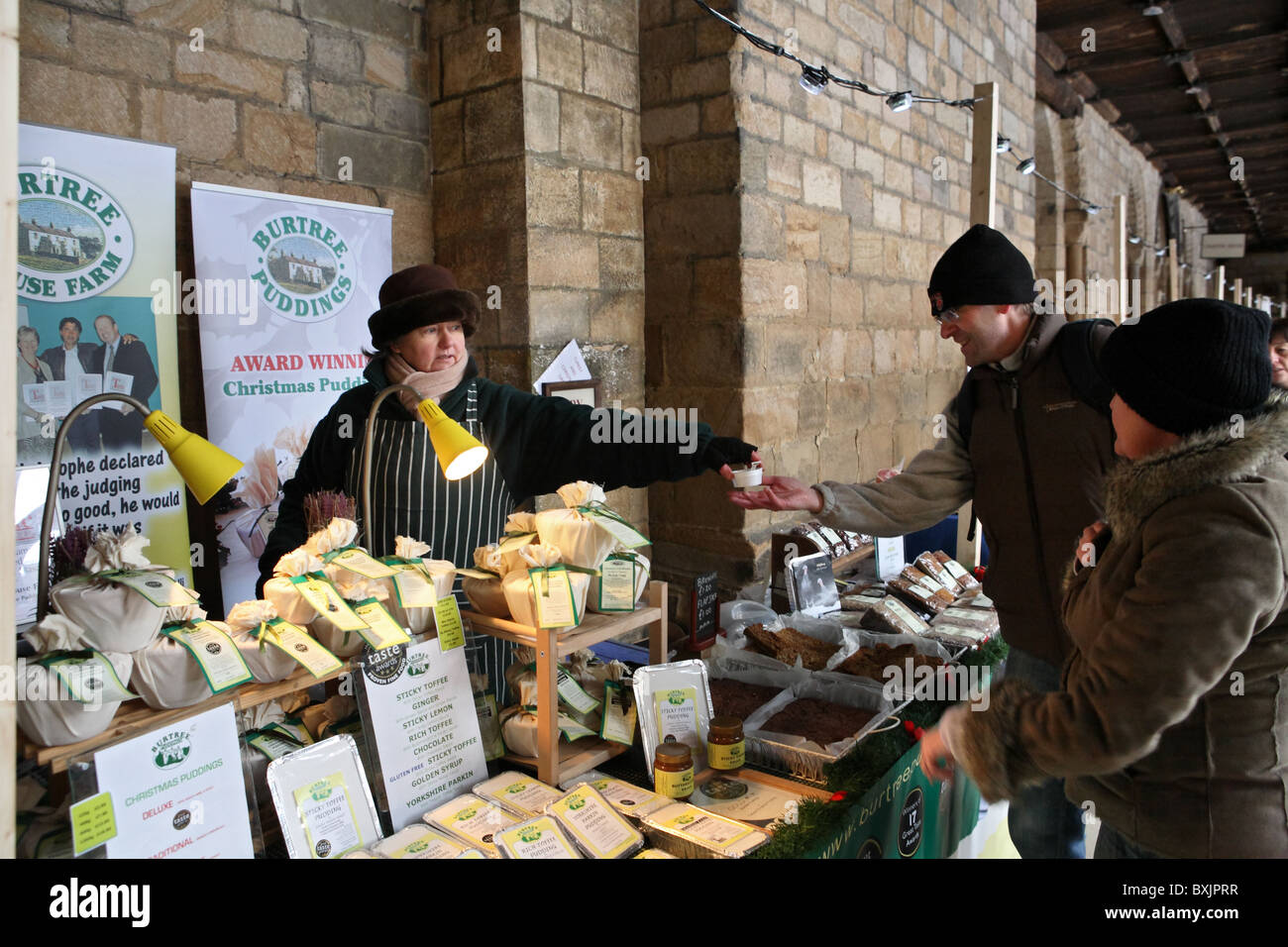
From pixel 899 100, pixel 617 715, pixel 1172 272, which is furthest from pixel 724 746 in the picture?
pixel 1172 272

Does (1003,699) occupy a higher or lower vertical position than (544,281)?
lower

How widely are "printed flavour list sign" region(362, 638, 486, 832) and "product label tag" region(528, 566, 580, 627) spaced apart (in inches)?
7.9

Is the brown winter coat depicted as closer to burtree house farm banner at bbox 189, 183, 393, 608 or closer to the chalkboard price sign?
the chalkboard price sign

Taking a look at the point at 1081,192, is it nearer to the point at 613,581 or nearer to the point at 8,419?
the point at 613,581

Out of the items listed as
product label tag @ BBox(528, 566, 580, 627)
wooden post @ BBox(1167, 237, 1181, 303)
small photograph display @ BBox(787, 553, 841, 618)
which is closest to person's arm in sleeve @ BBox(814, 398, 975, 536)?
small photograph display @ BBox(787, 553, 841, 618)

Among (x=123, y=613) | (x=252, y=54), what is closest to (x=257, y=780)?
(x=123, y=613)

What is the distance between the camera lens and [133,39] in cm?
259

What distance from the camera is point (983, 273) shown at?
2219 millimetres

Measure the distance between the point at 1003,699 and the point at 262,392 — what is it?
234cm

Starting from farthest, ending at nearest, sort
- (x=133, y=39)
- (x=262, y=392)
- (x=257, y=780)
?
(x=262, y=392), (x=133, y=39), (x=257, y=780)

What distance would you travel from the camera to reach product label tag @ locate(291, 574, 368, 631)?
60.1 inches

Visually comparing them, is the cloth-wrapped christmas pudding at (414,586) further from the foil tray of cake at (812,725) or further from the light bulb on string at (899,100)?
the light bulb on string at (899,100)

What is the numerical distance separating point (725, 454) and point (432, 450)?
77 centimetres
